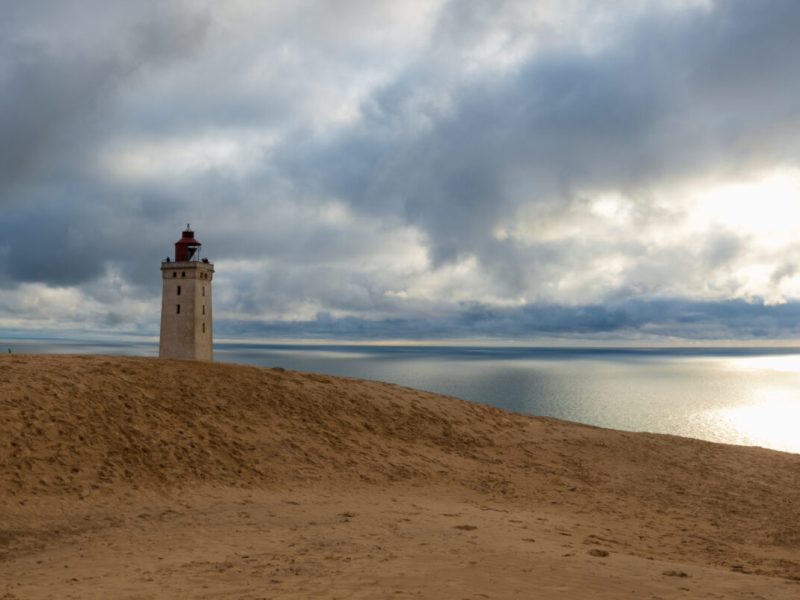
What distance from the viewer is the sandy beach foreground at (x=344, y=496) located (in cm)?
1280

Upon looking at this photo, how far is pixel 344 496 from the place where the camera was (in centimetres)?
2195

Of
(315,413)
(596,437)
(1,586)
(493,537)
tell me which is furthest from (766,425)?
(1,586)

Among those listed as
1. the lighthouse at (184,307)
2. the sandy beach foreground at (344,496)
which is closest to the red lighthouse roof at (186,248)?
the lighthouse at (184,307)

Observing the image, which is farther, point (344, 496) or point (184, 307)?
point (184, 307)

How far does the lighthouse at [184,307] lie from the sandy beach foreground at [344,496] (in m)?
19.8

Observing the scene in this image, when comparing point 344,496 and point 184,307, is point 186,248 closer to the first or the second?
point 184,307

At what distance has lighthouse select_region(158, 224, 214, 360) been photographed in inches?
2042

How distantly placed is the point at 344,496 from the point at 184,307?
118ft

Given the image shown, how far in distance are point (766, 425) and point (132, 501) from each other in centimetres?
10168

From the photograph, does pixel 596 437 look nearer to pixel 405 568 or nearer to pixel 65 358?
pixel 405 568

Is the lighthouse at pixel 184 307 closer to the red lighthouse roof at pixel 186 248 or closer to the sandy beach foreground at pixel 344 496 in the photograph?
the red lighthouse roof at pixel 186 248

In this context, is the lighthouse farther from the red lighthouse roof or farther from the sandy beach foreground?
the sandy beach foreground

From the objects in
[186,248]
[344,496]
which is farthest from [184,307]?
[344,496]

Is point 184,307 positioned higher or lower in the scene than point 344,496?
higher
